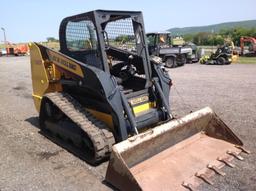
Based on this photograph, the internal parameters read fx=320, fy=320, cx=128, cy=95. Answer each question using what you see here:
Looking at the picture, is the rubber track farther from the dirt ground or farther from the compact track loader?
the dirt ground

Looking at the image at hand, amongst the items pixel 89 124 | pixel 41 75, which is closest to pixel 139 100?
pixel 89 124

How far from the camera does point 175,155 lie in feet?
14.4

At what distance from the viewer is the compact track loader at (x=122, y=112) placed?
398 centimetres

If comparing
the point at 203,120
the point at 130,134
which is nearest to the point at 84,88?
the point at 130,134

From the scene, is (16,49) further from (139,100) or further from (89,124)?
(89,124)

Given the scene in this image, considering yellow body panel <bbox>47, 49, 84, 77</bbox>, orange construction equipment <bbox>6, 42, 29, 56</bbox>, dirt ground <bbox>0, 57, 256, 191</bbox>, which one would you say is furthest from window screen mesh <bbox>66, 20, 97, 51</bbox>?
orange construction equipment <bbox>6, 42, 29, 56</bbox>

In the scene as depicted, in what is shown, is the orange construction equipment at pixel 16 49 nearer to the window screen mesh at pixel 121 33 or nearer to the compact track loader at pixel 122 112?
the compact track loader at pixel 122 112

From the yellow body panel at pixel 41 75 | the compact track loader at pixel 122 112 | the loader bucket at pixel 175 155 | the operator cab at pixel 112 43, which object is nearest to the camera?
the loader bucket at pixel 175 155

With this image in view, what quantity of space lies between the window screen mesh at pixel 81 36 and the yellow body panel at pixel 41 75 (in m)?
0.57

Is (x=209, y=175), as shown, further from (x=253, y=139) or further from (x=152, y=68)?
(x=152, y=68)

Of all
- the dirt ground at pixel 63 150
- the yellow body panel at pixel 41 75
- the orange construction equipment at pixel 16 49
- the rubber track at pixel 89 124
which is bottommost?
the dirt ground at pixel 63 150

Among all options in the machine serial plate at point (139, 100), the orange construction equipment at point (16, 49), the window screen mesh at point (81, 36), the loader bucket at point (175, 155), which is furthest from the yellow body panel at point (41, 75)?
the orange construction equipment at point (16, 49)

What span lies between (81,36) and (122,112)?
5.04ft

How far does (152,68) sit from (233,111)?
2.80 meters
